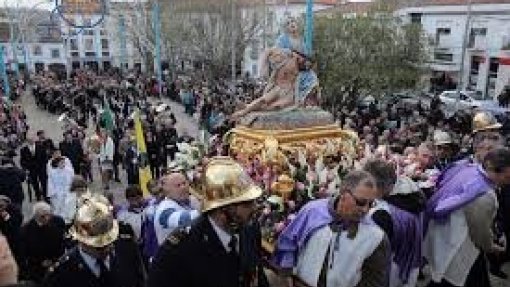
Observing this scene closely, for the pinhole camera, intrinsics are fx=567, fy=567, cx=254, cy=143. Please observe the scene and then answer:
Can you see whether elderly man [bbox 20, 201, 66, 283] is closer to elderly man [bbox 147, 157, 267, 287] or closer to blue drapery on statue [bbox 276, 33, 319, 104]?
elderly man [bbox 147, 157, 267, 287]

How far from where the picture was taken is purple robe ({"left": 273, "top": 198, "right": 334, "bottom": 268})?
12.2ft

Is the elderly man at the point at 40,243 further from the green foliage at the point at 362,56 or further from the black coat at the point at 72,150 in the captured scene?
the green foliage at the point at 362,56

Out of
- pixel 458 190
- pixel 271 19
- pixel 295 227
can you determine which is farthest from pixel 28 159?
pixel 271 19

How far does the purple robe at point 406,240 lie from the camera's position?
4375 mm

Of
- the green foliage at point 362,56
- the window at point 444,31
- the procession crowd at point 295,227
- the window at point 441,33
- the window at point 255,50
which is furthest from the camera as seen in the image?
the window at point 255,50

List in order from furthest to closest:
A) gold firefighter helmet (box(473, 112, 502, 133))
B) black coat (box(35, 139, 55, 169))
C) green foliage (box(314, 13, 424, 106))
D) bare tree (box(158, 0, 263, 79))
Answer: bare tree (box(158, 0, 263, 79)), green foliage (box(314, 13, 424, 106)), black coat (box(35, 139, 55, 169)), gold firefighter helmet (box(473, 112, 502, 133))

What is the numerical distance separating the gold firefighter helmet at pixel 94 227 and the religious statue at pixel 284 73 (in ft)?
15.2

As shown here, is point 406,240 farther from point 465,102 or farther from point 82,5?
point 465,102

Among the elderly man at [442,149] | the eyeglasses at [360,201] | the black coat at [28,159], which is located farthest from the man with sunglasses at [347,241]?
the black coat at [28,159]

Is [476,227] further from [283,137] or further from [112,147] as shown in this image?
[112,147]

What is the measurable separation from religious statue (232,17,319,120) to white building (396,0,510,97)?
917 inches

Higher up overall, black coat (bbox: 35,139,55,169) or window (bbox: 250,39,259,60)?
window (bbox: 250,39,259,60)

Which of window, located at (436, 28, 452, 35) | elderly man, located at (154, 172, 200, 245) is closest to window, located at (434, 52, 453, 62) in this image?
window, located at (436, 28, 452, 35)

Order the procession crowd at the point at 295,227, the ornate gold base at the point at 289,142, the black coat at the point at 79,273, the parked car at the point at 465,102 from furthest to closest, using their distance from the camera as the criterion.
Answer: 1. the parked car at the point at 465,102
2. the ornate gold base at the point at 289,142
3. the black coat at the point at 79,273
4. the procession crowd at the point at 295,227
